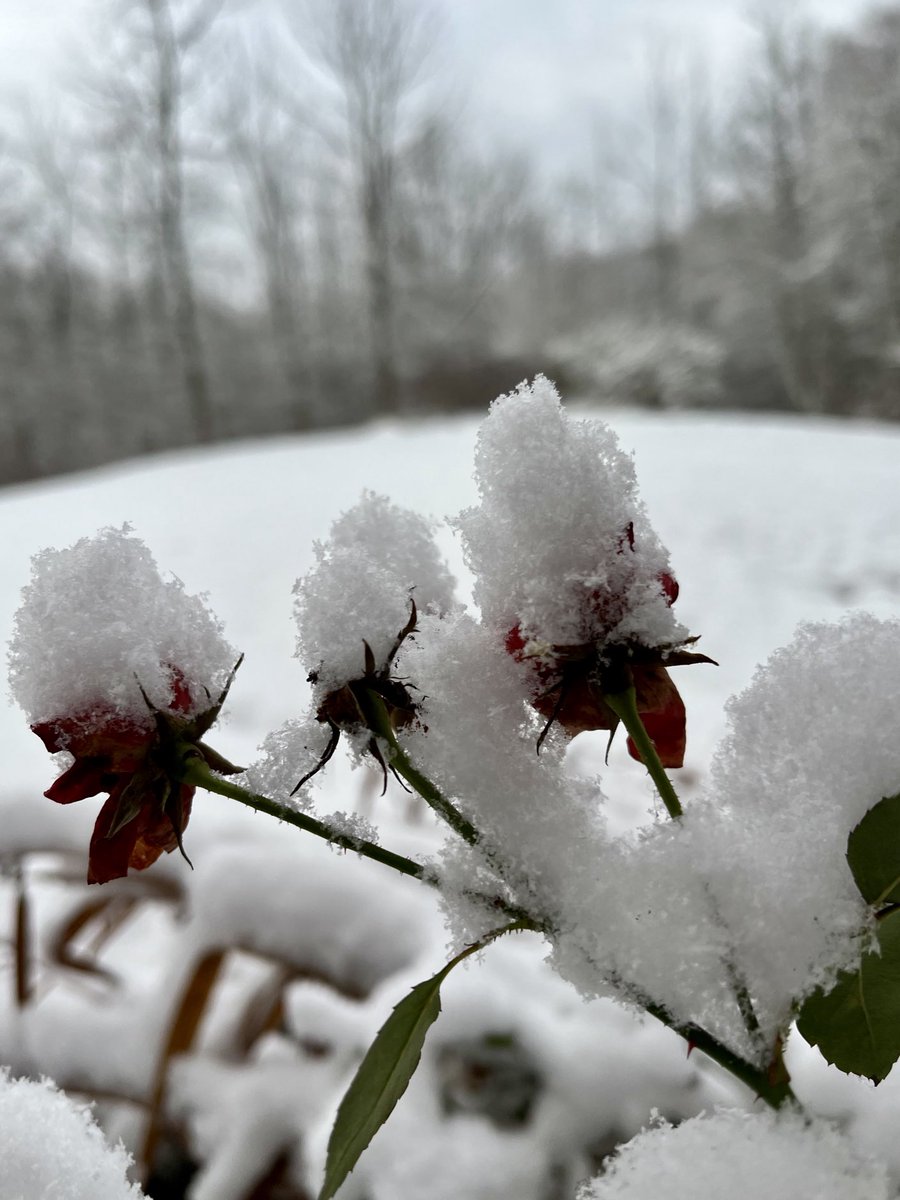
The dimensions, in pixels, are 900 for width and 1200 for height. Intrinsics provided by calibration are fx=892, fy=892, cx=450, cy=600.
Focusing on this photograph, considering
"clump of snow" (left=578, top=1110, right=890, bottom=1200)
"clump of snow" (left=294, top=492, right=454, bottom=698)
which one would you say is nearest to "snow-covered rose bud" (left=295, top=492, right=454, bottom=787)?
"clump of snow" (left=294, top=492, right=454, bottom=698)

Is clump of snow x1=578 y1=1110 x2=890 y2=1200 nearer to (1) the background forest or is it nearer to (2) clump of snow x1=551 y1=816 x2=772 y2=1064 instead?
(2) clump of snow x1=551 y1=816 x2=772 y2=1064

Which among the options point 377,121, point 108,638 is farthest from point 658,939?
point 377,121

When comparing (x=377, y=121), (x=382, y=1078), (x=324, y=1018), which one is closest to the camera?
(x=382, y=1078)

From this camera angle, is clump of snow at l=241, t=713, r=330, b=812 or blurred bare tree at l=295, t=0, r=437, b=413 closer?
clump of snow at l=241, t=713, r=330, b=812

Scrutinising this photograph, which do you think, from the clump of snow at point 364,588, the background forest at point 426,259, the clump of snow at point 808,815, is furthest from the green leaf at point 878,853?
the background forest at point 426,259

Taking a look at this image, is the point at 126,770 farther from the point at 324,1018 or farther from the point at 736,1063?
the point at 324,1018

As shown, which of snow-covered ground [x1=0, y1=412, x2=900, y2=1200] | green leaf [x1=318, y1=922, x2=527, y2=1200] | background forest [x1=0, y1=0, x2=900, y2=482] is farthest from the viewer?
background forest [x1=0, y1=0, x2=900, y2=482]
